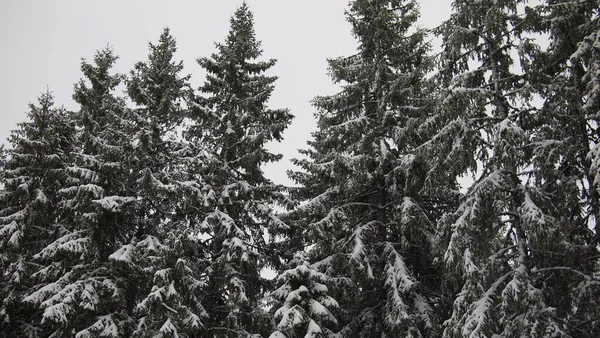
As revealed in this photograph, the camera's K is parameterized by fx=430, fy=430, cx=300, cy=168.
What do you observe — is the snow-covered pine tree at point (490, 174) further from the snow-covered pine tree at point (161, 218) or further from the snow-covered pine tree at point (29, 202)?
the snow-covered pine tree at point (29, 202)

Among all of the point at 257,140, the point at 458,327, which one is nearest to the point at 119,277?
the point at 257,140

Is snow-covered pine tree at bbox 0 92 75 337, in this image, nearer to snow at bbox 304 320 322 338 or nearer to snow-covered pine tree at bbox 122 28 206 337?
snow-covered pine tree at bbox 122 28 206 337

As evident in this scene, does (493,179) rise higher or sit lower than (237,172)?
lower

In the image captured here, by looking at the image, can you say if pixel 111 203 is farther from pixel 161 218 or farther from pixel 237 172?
pixel 237 172

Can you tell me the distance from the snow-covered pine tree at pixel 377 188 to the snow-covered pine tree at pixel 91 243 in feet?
20.7

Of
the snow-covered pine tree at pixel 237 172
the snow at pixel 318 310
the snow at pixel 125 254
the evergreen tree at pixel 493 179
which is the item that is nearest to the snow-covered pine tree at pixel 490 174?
the evergreen tree at pixel 493 179

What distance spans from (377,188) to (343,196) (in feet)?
4.20

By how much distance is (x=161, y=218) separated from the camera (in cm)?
1590

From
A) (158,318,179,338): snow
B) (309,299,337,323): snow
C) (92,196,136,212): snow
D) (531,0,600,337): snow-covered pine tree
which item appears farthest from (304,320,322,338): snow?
(92,196,136,212): snow

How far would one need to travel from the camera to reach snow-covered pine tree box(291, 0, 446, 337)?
12.4 m

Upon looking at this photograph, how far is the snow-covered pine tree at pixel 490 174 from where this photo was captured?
8.60 meters

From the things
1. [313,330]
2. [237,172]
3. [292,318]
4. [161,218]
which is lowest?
[313,330]

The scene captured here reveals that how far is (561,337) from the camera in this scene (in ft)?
25.5

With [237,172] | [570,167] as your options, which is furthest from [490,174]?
[237,172]
